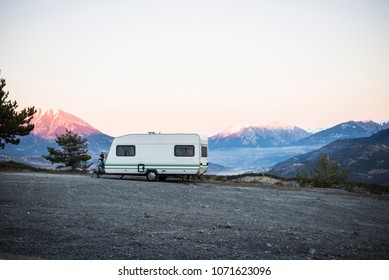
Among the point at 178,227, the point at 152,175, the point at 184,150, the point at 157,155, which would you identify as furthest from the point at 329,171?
the point at 178,227

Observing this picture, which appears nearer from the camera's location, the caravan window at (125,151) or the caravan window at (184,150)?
the caravan window at (184,150)

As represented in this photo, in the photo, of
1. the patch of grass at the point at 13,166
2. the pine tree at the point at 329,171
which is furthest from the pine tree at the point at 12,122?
the pine tree at the point at 329,171

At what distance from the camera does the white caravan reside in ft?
67.5

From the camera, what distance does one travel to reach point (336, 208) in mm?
13758

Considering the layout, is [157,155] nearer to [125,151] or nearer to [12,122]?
[125,151]

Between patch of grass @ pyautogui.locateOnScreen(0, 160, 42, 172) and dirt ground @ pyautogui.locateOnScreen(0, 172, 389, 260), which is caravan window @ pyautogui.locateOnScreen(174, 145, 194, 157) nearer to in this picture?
dirt ground @ pyautogui.locateOnScreen(0, 172, 389, 260)

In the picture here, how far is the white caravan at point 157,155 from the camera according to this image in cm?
2056

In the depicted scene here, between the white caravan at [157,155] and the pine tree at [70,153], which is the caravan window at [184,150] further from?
the pine tree at [70,153]

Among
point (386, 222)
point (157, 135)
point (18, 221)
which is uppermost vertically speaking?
point (157, 135)

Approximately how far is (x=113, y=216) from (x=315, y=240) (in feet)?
17.1

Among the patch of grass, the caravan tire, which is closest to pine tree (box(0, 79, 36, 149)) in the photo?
the patch of grass

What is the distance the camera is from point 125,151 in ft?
70.1

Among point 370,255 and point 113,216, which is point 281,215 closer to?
point 370,255
